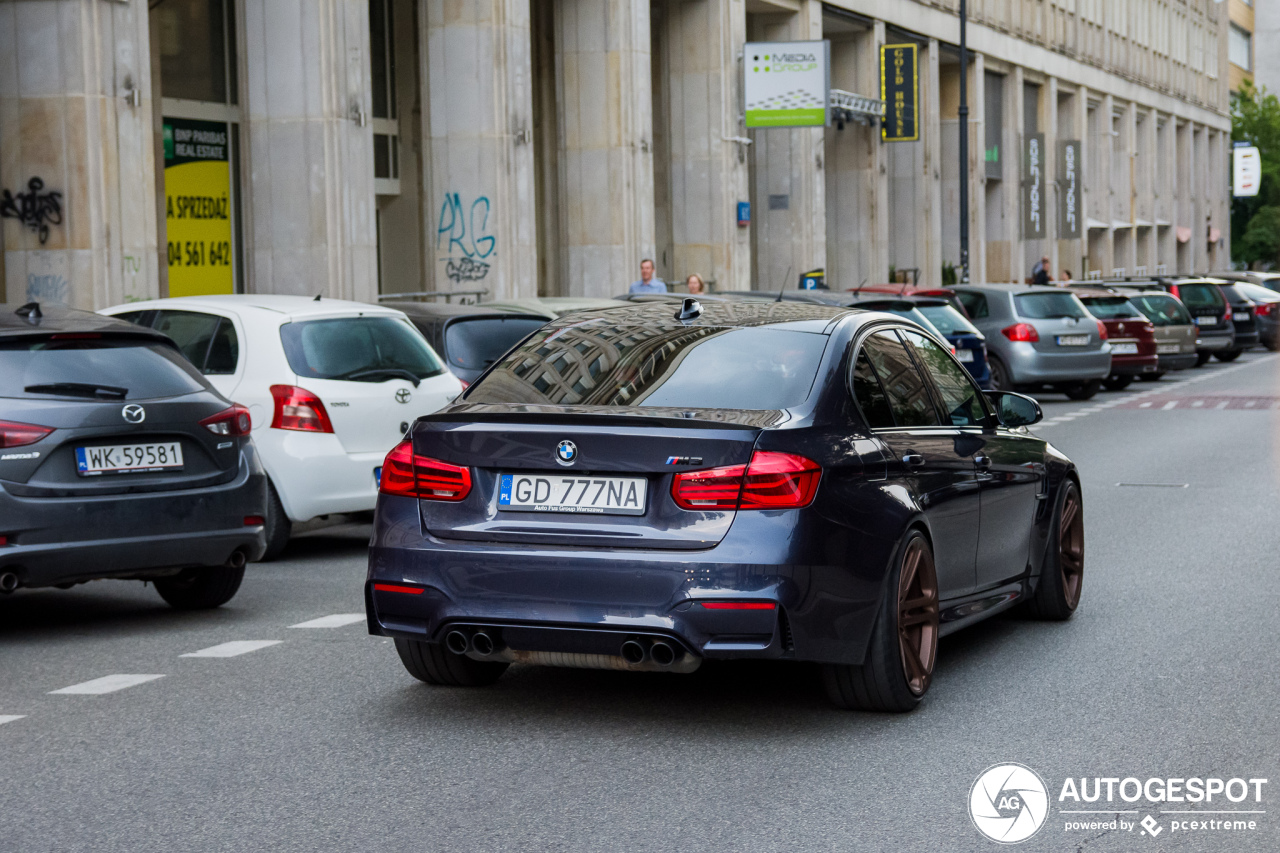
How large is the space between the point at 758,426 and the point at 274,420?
540cm

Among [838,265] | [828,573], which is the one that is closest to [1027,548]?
[828,573]

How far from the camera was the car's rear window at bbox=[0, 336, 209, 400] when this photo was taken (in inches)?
323

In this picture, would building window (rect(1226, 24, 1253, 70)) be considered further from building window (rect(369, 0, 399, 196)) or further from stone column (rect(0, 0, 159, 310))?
stone column (rect(0, 0, 159, 310))

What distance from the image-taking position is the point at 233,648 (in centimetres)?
809

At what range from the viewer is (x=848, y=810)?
17.1ft

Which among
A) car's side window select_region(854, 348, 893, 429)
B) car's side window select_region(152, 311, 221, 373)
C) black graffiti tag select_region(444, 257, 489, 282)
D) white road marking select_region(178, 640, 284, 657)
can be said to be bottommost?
white road marking select_region(178, 640, 284, 657)

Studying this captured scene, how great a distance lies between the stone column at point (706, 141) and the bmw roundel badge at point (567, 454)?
31.0m

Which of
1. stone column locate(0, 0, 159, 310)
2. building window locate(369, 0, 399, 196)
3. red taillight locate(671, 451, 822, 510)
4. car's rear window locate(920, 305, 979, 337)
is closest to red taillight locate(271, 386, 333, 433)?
red taillight locate(671, 451, 822, 510)

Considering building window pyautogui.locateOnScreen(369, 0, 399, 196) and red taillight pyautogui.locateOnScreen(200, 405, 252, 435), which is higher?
building window pyautogui.locateOnScreen(369, 0, 399, 196)

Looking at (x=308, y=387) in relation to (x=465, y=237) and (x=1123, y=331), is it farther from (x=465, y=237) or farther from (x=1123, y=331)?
(x=1123, y=331)

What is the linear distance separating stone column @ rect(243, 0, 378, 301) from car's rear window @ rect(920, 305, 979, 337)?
23.9 feet

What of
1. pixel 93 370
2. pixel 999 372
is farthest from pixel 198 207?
pixel 93 370

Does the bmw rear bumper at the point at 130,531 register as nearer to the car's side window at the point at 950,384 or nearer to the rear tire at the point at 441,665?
the rear tire at the point at 441,665

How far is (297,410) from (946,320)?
1255 centimetres
